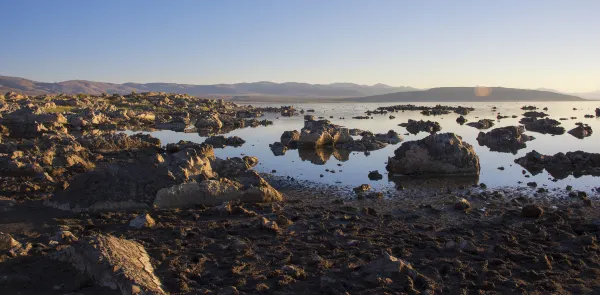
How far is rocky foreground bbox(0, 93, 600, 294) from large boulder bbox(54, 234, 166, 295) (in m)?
0.02

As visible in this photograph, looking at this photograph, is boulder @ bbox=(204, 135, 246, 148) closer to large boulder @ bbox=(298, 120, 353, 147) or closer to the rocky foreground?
large boulder @ bbox=(298, 120, 353, 147)

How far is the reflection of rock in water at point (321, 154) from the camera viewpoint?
18438 millimetres

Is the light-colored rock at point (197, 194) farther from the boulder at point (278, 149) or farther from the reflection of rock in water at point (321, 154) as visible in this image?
the boulder at point (278, 149)

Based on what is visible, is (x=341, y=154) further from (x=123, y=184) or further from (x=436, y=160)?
(x=123, y=184)

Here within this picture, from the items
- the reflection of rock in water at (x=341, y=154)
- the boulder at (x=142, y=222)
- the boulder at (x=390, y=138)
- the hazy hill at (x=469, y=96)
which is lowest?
the reflection of rock in water at (x=341, y=154)

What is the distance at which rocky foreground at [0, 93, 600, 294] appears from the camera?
19.1 ft

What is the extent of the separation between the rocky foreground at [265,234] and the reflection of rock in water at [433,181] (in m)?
0.35

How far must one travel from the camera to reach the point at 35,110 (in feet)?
97.2

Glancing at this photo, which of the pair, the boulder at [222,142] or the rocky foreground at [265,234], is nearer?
the rocky foreground at [265,234]

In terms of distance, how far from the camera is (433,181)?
13.9 m

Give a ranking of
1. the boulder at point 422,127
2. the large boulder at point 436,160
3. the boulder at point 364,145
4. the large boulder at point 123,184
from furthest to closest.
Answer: the boulder at point 422,127 < the boulder at point 364,145 < the large boulder at point 436,160 < the large boulder at point 123,184

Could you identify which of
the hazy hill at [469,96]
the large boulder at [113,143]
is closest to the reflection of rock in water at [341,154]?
the large boulder at [113,143]

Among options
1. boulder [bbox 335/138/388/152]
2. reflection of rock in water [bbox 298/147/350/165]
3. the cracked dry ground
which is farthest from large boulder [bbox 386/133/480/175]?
boulder [bbox 335/138/388/152]

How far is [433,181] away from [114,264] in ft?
34.6
